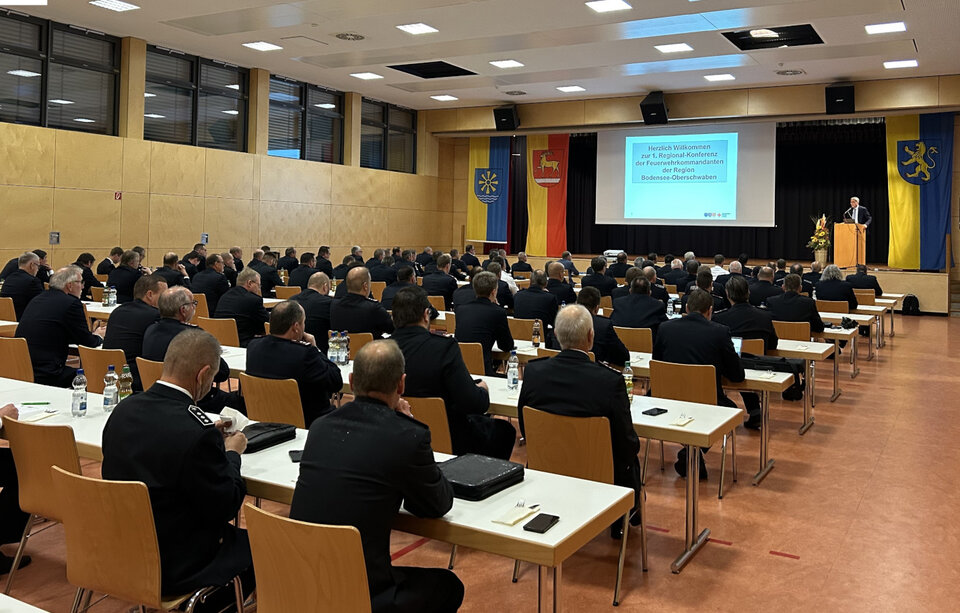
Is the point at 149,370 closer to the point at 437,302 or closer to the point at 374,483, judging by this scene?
the point at 374,483

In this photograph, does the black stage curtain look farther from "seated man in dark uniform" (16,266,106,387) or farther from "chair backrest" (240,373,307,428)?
"chair backrest" (240,373,307,428)

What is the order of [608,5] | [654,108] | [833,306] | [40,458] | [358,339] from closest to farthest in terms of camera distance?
[40,458], [358,339], [833,306], [608,5], [654,108]

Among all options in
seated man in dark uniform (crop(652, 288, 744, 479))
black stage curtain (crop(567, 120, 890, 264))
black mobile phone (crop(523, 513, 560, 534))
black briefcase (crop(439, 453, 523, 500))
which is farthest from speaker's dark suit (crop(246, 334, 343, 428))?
black stage curtain (crop(567, 120, 890, 264))

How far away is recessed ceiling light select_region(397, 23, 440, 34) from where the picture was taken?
12484mm

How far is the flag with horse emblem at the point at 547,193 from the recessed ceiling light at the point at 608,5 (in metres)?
9.71

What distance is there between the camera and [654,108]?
17.7m

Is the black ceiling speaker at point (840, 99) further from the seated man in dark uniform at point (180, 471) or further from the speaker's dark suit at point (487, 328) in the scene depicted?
the seated man in dark uniform at point (180, 471)

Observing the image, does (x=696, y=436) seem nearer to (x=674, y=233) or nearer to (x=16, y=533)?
(x=16, y=533)

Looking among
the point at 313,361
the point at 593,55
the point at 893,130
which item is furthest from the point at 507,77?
the point at 313,361

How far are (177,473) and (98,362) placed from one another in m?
3.33

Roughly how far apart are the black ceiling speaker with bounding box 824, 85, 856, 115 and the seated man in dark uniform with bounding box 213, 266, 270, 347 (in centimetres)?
1305

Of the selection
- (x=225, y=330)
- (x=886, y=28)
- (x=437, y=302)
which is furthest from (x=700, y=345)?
(x=886, y=28)

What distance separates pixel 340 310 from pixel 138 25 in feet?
28.7

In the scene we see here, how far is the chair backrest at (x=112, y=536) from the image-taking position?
2572 mm
